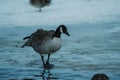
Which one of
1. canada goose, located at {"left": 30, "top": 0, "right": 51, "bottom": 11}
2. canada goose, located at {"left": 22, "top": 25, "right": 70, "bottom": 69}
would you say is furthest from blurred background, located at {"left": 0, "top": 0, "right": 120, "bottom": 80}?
canada goose, located at {"left": 22, "top": 25, "right": 70, "bottom": 69}

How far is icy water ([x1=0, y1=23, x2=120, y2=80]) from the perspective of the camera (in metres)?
10.6

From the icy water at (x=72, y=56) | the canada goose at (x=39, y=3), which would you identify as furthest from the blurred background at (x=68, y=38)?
the canada goose at (x=39, y=3)

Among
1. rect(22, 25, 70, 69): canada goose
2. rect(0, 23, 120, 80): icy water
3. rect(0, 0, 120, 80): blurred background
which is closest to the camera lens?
rect(0, 23, 120, 80): icy water

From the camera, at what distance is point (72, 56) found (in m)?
12.5

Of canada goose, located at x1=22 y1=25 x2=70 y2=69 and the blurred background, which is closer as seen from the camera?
the blurred background

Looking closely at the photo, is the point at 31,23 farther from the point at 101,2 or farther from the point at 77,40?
the point at 101,2

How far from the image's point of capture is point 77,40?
14.9 m

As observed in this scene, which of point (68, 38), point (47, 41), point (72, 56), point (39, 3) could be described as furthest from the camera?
point (39, 3)

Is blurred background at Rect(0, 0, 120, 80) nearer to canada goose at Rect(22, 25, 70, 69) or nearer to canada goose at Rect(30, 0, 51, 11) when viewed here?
canada goose at Rect(30, 0, 51, 11)

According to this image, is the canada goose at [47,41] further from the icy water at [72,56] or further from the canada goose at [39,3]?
the canada goose at [39,3]

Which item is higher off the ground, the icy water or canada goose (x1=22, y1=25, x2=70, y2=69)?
canada goose (x1=22, y1=25, x2=70, y2=69)

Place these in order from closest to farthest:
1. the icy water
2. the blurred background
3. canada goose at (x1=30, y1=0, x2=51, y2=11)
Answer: the icy water
the blurred background
canada goose at (x1=30, y1=0, x2=51, y2=11)

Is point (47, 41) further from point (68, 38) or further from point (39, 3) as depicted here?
point (39, 3)

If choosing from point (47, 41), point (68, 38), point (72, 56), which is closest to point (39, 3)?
point (68, 38)
